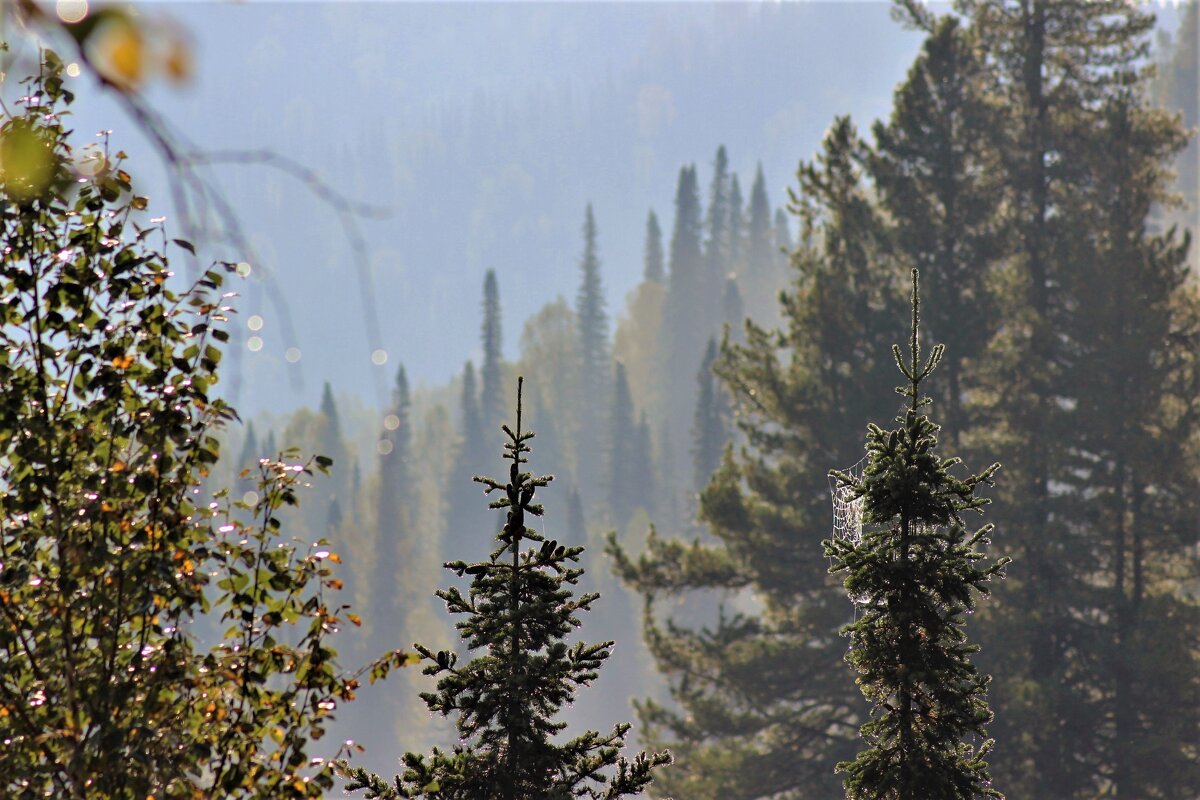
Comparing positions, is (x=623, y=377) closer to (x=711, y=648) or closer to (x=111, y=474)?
(x=711, y=648)

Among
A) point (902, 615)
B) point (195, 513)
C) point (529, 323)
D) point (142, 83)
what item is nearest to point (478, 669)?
point (195, 513)

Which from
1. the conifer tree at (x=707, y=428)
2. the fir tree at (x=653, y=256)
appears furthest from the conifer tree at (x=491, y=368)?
the conifer tree at (x=707, y=428)

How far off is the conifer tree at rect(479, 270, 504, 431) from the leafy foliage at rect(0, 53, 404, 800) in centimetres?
9824

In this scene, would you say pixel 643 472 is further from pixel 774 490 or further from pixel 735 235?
pixel 774 490

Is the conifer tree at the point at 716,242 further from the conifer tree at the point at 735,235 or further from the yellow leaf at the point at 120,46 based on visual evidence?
the yellow leaf at the point at 120,46

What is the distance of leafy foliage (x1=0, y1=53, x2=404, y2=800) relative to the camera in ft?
16.3

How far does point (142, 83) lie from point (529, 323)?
118m

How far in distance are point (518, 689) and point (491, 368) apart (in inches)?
3916

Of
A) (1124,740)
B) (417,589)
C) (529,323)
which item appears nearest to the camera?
(1124,740)

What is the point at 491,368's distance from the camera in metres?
106

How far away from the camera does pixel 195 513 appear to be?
17.7 ft

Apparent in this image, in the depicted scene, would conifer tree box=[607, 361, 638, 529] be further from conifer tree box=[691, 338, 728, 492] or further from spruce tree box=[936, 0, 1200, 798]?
spruce tree box=[936, 0, 1200, 798]

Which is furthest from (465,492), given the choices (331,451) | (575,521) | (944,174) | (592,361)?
(944,174)

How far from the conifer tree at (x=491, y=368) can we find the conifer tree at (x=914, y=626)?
3757 inches
